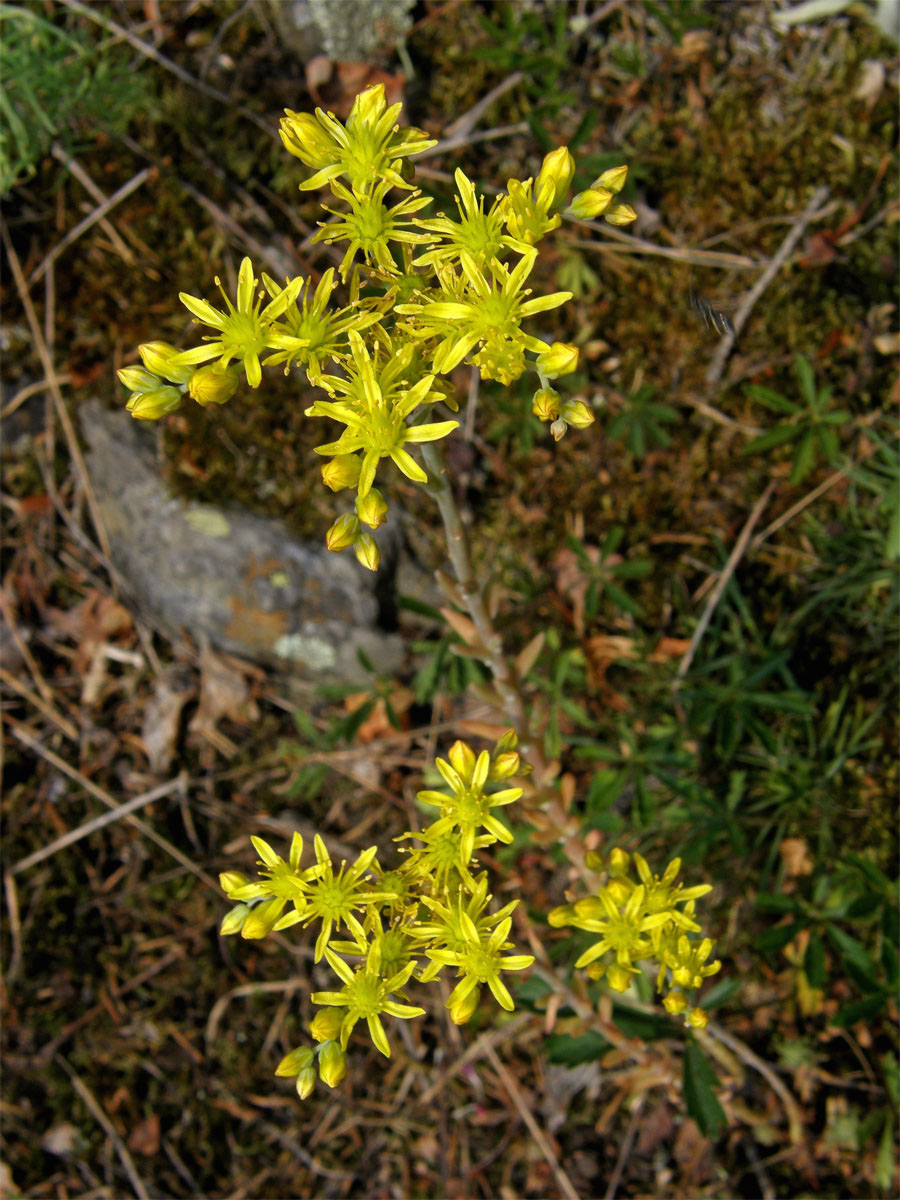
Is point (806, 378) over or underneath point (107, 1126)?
over

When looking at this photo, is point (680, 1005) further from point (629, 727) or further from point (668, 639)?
point (668, 639)

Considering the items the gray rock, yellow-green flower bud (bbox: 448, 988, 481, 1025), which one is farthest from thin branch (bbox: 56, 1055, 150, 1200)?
yellow-green flower bud (bbox: 448, 988, 481, 1025)

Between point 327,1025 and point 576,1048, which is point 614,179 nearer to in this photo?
point 327,1025

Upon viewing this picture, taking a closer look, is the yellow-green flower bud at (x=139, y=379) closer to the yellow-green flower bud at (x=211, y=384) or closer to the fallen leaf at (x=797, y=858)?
the yellow-green flower bud at (x=211, y=384)

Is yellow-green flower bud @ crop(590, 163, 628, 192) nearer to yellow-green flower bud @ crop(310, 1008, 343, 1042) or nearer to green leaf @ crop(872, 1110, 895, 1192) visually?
yellow-green flower bud @ crop(310, 1008, 343, 1042)

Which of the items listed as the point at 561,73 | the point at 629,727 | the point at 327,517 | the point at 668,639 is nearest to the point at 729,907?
the point at 629,727

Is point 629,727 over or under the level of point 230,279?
under

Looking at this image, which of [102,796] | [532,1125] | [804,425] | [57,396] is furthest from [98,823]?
[804,425]
